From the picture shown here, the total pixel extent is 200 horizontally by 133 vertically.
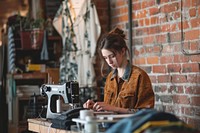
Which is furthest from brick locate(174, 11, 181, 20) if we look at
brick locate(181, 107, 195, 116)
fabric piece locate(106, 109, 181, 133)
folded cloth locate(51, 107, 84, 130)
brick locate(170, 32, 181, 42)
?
fabric piece locate(106, 109, 181, 133)

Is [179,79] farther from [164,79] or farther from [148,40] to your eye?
[148,40]

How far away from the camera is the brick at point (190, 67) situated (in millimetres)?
3842

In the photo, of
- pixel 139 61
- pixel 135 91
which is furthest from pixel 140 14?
pixel 135 91

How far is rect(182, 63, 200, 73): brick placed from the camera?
12.6 ft

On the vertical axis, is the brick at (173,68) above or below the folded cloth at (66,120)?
above

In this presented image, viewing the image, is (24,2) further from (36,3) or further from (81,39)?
(81,39)

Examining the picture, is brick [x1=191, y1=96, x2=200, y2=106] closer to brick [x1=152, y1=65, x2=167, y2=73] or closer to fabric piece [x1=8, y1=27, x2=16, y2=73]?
brick [x1=152, y1=65, x2=167, y2=73]

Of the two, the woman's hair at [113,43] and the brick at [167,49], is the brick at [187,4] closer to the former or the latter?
the brick at [167,49]

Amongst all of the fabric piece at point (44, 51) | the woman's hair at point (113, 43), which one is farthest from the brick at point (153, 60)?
the fabric piece at point (44, 51)

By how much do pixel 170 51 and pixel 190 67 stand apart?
0.30 meters

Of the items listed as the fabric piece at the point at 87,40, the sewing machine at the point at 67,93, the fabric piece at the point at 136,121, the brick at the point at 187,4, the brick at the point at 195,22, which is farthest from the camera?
the fabric piece at the point at 87,40

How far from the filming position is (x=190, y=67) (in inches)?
154

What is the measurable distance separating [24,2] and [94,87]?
14.2 ft

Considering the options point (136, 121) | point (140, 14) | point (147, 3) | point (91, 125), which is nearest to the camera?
point (136, 121)
